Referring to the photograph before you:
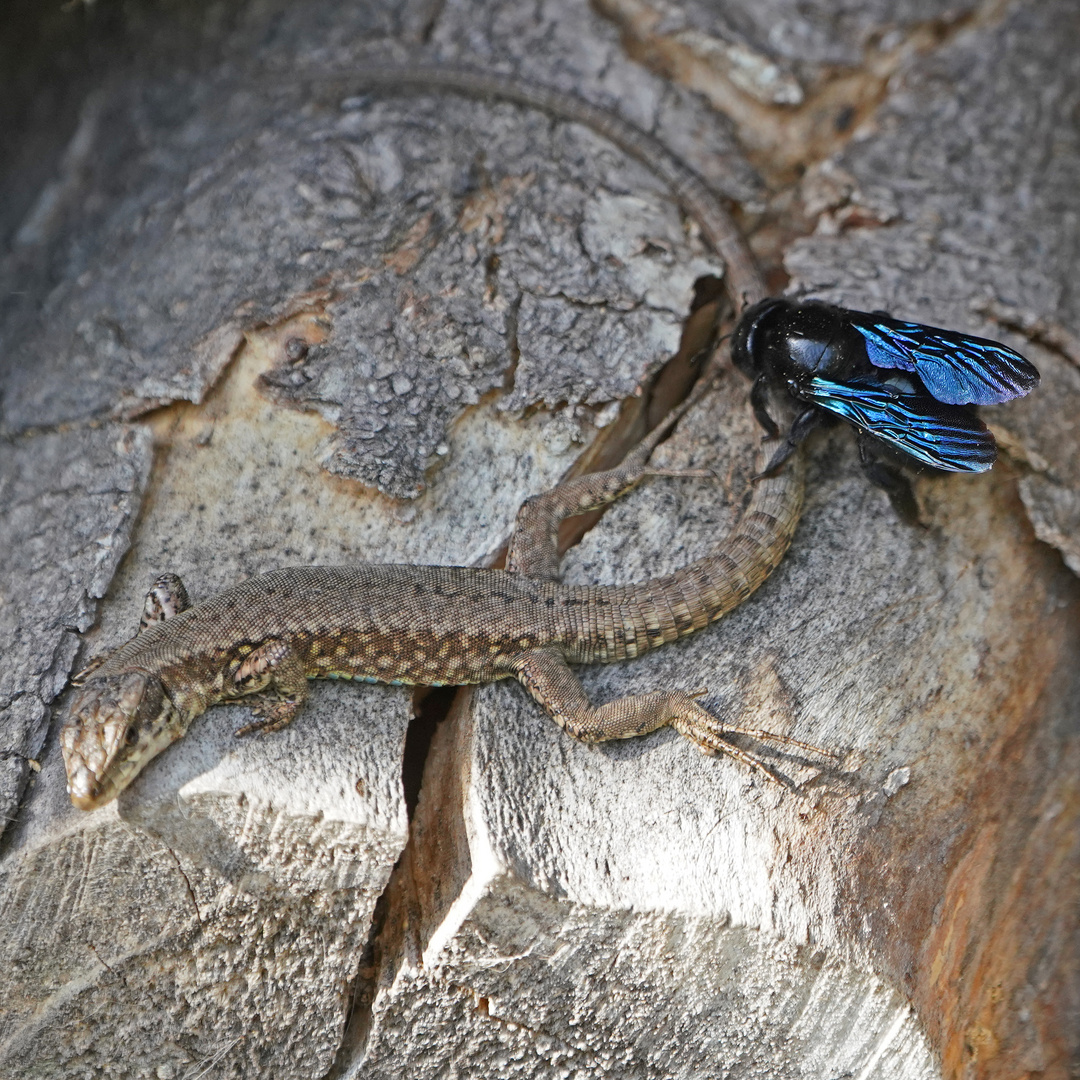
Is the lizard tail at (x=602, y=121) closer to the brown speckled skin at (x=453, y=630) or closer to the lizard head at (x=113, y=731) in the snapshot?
the brown speckled skin at (x=453, y=630)

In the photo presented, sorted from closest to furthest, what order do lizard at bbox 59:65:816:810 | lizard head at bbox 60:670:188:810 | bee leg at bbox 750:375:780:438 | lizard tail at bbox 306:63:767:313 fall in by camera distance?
1. lizard head at bbox 60:670:188:810
2. lizard at bbox 59:65:816:810
3. bee leg at bbox 750:375:780:438
4. lizard tail at bbox 306:63:767:313

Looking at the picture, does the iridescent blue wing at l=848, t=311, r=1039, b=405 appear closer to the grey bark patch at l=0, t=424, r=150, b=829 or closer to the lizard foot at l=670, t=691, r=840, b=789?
the lizard foot at l=670, t=691, r=840, b=789

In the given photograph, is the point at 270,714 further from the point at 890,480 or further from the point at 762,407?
the point at 890,480

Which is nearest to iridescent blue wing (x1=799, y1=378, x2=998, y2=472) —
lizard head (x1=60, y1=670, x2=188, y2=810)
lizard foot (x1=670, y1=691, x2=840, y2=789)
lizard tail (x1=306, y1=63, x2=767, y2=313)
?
lizard tail (x1=306, y1=63, x2=767, y2=313)

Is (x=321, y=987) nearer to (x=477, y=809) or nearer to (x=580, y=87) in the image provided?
(x=477, y=809)

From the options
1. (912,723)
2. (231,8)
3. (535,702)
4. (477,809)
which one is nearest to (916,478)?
(912,723)

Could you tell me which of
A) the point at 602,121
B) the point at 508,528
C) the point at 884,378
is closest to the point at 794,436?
the point at 884,378

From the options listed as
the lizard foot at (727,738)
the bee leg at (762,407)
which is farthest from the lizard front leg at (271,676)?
the bee leg at (762,407)
